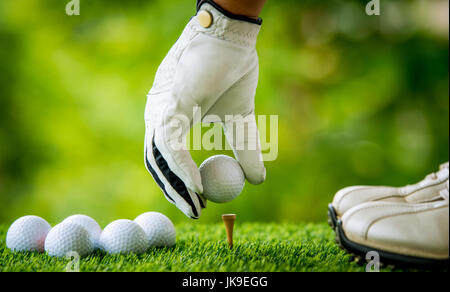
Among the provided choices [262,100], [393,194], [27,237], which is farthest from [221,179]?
[262,100]

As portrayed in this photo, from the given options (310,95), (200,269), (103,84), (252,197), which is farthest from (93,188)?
(200,269)

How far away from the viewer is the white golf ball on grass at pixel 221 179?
5.14 feet

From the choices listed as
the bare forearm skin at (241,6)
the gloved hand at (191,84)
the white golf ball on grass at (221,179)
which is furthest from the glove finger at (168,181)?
the bare forearm skin at (241,6)

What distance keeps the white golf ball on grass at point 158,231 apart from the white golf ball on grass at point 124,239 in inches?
4.4

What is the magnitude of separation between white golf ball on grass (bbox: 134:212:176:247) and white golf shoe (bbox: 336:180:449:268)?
72cm

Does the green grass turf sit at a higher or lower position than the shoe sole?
lower

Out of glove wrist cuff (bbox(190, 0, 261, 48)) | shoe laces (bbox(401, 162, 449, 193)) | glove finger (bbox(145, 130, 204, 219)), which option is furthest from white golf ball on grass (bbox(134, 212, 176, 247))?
shoe laces (bbox(401, 162, 449, 193))

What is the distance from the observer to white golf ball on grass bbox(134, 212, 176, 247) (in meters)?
1.70

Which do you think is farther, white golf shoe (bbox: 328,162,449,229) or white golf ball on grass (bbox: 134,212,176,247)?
white golf ball on grass (bbox: 134,212,176,247)

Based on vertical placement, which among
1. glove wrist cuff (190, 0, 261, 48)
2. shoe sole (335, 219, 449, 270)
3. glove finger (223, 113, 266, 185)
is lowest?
shoe sole (335, 219, 449, 270)

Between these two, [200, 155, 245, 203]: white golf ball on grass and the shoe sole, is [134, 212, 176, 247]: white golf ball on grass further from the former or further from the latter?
the shoe sole

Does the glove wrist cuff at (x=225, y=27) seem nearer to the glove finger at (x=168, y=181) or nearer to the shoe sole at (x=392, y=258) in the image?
the glove finger at (x=168, y=181)

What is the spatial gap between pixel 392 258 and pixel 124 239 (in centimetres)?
90

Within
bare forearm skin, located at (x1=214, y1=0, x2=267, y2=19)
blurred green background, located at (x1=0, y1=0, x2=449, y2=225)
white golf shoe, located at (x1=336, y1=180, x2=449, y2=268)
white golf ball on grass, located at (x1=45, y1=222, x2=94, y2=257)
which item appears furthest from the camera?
blurred green background, located at (x1=0, y1=0, x2=449, y2=225)
